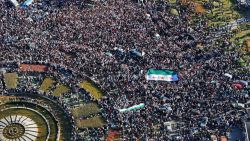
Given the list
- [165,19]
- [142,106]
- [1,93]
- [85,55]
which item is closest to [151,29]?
[165,19]

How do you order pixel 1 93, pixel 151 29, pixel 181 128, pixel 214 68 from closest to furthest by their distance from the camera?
pixel 181 128 < pixel 1 93 < pixel 214 68 < pixel 151 29

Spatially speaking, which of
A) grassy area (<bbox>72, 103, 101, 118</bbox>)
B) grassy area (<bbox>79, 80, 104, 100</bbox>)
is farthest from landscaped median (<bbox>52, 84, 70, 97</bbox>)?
grassy area (<bbox>72, 103, 101, 118</bbox>)

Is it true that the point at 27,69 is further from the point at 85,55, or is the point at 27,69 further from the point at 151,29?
the point at 151,29

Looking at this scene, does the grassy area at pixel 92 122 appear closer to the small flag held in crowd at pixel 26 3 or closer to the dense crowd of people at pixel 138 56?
the dense crowd of people at pixel 138 56

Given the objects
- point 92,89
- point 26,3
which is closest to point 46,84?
point 92,89

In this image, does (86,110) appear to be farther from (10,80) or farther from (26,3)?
(26,3)
